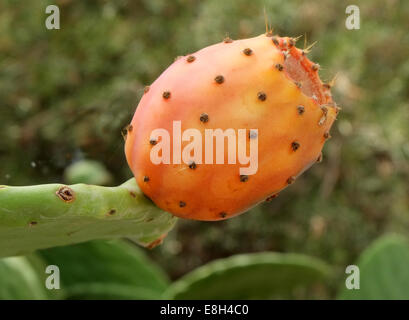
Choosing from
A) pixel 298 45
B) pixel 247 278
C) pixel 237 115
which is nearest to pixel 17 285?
pixel 247 278

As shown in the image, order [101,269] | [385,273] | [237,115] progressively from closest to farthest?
1. [237,115]
2. [385,273]
3. [101,269]

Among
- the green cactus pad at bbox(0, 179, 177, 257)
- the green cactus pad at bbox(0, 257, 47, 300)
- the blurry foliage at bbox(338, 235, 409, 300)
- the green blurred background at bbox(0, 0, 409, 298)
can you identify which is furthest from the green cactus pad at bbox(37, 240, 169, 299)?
the green blurred background at bbox(0, 0, 409, 298)

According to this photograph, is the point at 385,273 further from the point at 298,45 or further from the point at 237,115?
the point at 298,45

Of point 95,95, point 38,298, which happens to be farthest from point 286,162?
point 95,95

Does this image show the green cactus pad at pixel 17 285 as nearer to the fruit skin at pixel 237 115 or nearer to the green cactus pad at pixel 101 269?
the green cactus pad at pixel 101 269

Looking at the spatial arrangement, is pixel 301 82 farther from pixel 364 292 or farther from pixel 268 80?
pixel 364 292

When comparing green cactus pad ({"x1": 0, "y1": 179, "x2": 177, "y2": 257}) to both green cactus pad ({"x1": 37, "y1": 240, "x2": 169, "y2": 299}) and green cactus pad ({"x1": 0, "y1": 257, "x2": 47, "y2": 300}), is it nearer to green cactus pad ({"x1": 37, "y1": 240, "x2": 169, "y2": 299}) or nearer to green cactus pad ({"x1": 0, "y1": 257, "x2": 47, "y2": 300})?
green cactus pad ({"x1": 0, "y1": 257, "x2": 47, "y2": 300})

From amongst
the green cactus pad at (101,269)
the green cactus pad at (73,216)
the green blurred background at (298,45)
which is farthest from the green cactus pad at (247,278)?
the green blurred background at (298,45)
